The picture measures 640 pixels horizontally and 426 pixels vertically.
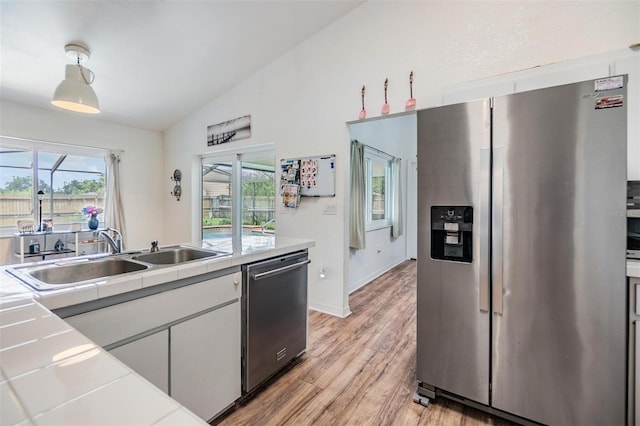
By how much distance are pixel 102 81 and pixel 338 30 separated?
2717mm

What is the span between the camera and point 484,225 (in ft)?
5.36

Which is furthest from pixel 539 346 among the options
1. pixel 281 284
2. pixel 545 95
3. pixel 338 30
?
pixel 338 30

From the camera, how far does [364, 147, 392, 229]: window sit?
4609 millimetres

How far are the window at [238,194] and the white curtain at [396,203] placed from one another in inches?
97.6

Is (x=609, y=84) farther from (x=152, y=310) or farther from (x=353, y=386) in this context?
(x=152, y=310)

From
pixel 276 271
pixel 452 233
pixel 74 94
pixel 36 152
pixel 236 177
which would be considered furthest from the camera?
pixel 236 177

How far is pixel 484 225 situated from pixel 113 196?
4.89m

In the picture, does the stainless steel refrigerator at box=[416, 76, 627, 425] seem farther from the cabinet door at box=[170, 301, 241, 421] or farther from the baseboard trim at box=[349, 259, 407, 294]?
the baseboard trim at box=[349, 259, 407, 294]

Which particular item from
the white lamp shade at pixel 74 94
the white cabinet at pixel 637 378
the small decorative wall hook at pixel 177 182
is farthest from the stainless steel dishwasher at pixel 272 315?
the small decorative wall hook at pixel 177 182

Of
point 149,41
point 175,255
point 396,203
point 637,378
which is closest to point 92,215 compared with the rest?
point 149,41

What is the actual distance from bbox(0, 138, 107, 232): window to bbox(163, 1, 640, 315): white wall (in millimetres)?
1883

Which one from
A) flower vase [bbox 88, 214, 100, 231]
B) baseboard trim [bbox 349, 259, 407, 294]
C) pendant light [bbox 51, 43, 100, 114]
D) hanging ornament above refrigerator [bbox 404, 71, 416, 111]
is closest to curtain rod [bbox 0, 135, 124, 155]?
flower vase [bbox 88, 214, 100, 231]

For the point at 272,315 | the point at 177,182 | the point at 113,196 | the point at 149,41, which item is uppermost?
the point at 149,41

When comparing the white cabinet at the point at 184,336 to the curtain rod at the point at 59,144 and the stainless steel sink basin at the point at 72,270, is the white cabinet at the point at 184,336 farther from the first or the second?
the curtain rod at the point at 59,144
